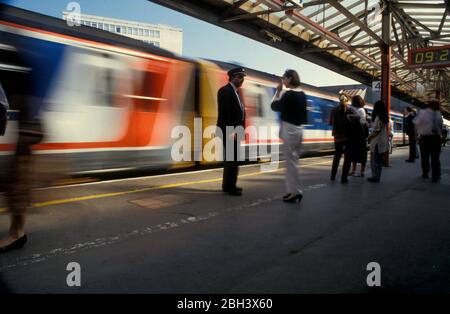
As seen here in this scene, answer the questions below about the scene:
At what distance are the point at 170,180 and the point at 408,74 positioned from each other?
23023mm

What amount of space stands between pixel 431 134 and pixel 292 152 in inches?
173

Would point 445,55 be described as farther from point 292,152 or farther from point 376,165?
point 292,152

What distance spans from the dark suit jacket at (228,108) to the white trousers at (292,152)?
818mm

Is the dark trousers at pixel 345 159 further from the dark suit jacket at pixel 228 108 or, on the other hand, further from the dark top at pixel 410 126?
the dark top at pixel 410 126

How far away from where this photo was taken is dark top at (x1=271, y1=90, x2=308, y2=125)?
15.8 feet

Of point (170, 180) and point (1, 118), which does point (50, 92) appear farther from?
point (1, 118)

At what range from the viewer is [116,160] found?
6801 mm

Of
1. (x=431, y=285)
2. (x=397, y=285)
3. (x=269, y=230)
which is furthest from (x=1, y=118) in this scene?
(x=431, y=285)

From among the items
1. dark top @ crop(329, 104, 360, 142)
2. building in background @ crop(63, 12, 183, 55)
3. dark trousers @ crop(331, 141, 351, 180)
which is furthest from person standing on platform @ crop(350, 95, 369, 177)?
building in background @ crop(63, 12, 183, 55)

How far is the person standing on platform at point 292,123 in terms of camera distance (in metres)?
4.82

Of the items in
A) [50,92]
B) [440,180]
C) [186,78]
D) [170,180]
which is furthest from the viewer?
[186,78]

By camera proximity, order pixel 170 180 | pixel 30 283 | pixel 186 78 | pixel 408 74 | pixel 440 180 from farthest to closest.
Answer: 1. pixel 408 74
2. pixel 186 78
3. pixel 440 180
4. pixel 170 180
5. pixel 30 283

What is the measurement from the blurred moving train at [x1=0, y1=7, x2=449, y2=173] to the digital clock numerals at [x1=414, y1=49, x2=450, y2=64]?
8.93 metres

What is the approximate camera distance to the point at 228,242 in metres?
3.14
